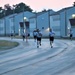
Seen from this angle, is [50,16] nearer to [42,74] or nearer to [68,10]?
[68,10]

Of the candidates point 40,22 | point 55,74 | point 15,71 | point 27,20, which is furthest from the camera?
point 27,20

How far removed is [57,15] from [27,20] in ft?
90.3

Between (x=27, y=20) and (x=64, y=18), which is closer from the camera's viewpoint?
(x=64, y=18)

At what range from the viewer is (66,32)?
2990 inches

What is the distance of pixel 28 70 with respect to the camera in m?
13.3

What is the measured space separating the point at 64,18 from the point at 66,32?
363 centimetres

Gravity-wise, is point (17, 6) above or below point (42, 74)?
above

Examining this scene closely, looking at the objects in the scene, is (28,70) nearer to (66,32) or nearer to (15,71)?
(15,71)

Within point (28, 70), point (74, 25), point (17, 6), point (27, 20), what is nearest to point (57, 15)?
point (74, 25)

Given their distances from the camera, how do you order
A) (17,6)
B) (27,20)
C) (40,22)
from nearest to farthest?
(40,22)
(27,20)
(17,6)

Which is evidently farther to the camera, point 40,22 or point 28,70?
point 40,22

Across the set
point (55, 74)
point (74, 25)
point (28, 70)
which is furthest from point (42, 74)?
point (74, 25)

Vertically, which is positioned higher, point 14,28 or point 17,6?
point 17,6

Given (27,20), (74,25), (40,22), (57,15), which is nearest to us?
(74,25)
